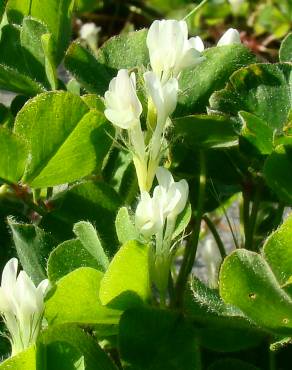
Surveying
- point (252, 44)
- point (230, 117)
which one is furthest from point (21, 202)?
point (252, 44)

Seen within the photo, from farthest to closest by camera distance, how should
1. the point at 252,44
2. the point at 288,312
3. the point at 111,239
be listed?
the point at 252,44 < the point at 111,239 < the point at 288,312

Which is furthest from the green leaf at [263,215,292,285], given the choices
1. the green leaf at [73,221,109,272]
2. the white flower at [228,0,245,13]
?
the white flower at [228,0,245,13]

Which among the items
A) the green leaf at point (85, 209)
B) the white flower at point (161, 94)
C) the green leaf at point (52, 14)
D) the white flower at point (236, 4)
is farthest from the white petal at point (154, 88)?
the white flower at point (236, 4)

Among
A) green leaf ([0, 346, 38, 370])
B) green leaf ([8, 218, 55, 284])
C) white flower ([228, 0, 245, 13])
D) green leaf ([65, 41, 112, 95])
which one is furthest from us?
white flower ([228, 0, 245, 13])

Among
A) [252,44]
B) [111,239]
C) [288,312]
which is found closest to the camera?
[288,312]

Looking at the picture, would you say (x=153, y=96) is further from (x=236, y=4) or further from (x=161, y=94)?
(x=236, y=4)

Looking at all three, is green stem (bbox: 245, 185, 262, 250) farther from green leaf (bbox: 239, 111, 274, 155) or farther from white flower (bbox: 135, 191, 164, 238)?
white flower (bbox: 135, 191, 164, 238)

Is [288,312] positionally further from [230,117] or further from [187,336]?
[230,117]
